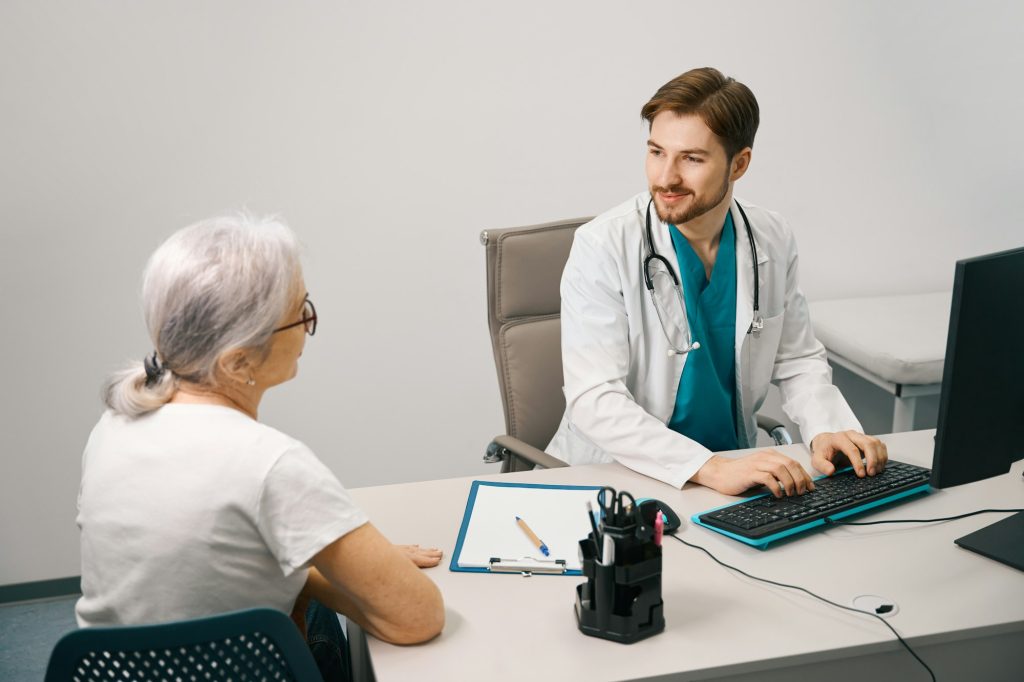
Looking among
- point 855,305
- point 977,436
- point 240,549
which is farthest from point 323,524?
point 855,305

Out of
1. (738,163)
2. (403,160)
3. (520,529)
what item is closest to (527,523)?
(520,529)

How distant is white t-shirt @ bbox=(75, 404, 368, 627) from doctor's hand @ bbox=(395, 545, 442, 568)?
24cm

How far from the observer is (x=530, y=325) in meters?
2.06

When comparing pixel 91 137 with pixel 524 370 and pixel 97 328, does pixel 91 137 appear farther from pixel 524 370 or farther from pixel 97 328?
pixel 524 370

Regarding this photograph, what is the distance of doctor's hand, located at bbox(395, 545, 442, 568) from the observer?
4.44ft

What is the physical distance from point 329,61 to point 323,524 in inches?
67.0

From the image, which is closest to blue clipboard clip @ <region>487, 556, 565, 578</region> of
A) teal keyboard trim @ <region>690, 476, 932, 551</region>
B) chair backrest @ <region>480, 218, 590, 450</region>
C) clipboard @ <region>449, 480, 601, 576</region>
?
clipboard @ <region>449, 480, 601, 576</region>

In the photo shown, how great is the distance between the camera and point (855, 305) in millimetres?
2783

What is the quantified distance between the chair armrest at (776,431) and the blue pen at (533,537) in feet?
2.47

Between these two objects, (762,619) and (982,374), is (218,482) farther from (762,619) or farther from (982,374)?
(982,374)

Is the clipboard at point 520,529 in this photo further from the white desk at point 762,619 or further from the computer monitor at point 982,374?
the computer monitor at point 982,374

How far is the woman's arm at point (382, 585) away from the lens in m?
1.13

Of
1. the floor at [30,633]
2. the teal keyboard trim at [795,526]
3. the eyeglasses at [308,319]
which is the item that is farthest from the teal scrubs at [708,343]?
the floor at [30,633]

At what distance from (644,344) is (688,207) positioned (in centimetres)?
29
